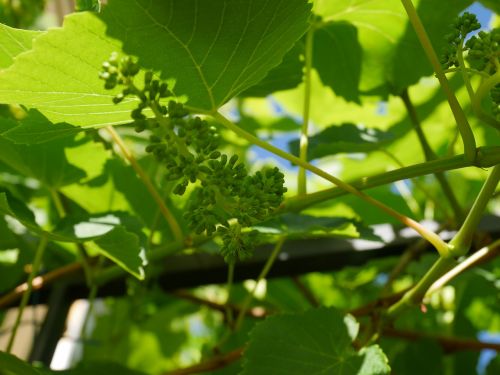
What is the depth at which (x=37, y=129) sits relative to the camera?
2.42 ft

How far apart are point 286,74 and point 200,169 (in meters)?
0.44

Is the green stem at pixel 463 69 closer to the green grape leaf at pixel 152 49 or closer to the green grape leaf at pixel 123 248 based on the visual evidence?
the green grape leaf at pixel 152 49

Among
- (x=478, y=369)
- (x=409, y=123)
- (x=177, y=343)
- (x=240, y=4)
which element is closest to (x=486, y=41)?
(x=240, y=4)

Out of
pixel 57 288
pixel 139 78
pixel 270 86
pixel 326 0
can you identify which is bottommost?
pixel 57 288

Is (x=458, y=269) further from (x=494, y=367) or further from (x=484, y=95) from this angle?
(x=494, y=367)

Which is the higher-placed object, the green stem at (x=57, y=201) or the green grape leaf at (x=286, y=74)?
the green grape leaf at (x=286, y=74)

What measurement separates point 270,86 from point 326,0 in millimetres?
156

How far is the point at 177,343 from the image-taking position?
180 cm

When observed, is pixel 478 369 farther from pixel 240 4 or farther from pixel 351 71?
pixel 240 4

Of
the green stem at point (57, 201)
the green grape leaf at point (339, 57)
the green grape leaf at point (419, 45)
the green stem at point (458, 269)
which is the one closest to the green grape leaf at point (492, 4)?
the green grape leaf at point (419, 45)

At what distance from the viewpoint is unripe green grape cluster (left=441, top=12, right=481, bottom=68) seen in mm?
619

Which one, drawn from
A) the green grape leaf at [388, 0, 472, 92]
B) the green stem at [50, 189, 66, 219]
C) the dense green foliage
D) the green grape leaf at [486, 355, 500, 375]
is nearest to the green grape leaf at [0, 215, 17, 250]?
the dense green foliage

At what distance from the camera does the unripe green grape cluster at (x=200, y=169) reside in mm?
594

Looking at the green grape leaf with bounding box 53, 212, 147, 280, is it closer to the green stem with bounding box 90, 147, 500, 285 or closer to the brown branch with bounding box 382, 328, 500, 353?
the green stem with bounding box 90, 147, 500, 285
